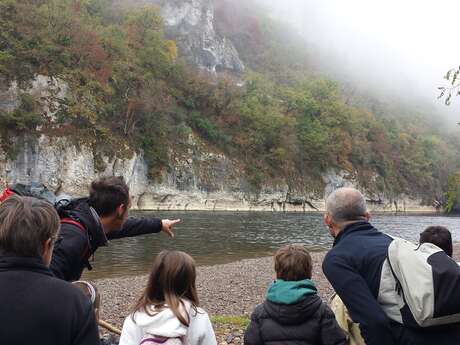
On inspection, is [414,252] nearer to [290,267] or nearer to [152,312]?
[290,267]

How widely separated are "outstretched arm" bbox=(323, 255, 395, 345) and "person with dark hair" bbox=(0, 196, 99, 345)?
1.65 meters

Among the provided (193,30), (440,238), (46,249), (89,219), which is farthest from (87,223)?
(193,30)

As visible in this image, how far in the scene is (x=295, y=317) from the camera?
3.48 m

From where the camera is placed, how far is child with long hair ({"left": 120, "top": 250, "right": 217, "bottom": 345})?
2842 mm

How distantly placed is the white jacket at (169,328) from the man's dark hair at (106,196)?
891 mm

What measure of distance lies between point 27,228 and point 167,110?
64.1 m

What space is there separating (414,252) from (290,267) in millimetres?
1090

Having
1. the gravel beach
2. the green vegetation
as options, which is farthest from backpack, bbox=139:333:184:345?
the green vegetation

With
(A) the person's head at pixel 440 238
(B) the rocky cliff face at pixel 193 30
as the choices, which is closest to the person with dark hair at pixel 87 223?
(A) the person's head at pixel 440 238

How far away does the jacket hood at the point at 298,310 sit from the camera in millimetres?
3479

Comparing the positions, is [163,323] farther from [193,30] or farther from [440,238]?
[193,30]

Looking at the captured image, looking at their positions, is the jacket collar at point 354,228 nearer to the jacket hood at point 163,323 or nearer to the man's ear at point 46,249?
the jacket hood at point 163,323

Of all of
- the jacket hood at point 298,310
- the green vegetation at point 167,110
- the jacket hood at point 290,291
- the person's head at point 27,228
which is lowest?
the jacket hood at point 298,310

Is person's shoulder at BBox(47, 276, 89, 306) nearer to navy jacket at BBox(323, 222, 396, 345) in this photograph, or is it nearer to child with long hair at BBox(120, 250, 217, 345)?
child with long hair at BBox(120, 250, 217, 345)
